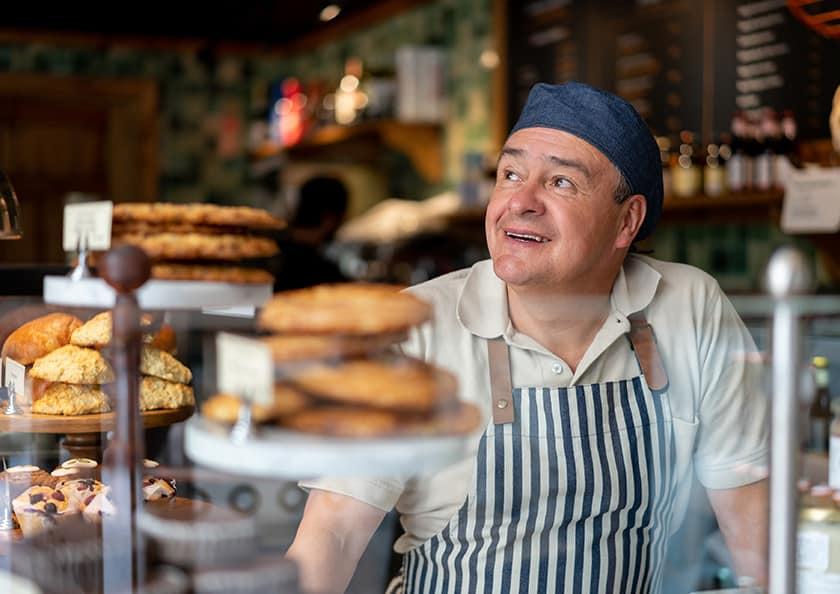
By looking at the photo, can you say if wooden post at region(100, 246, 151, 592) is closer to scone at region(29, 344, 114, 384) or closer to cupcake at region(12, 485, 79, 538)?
cupcake at region(12, 485, 79, 538)

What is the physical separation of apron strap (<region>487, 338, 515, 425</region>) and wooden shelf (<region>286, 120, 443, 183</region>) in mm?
3502

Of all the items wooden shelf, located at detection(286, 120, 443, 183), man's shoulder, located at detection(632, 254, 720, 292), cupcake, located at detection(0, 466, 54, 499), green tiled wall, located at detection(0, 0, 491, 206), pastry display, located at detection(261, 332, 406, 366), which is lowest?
cupcake, located at detection(0, 466, 54, 499)

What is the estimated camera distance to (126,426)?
950mm

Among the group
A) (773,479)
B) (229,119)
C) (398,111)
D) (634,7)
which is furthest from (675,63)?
(229,119)

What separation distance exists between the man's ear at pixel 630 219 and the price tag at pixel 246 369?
85 cm

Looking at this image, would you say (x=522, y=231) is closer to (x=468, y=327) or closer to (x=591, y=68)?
(x=468, y=327)

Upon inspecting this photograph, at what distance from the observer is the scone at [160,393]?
4.25ft

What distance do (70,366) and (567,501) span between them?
0.67m

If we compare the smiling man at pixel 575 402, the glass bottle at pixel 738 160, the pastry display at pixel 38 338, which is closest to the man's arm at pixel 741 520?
the smiling man at pixel 575 402

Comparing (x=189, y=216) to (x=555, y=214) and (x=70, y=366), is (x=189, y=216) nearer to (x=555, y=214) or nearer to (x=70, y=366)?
(x=70, y=366)

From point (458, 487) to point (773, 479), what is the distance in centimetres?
51

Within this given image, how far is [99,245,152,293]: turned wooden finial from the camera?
0.94 m

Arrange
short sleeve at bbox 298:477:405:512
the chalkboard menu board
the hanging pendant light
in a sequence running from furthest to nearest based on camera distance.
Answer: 1. the chalkboard menu board
2. the hanging pendant light
3. short sleeve at bbox 298:477:405:512

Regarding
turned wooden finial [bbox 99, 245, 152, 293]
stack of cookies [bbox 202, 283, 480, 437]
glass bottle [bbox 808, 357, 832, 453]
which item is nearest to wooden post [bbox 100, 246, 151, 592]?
turned wooden finial [bbox 99, 245, 152, 293]
